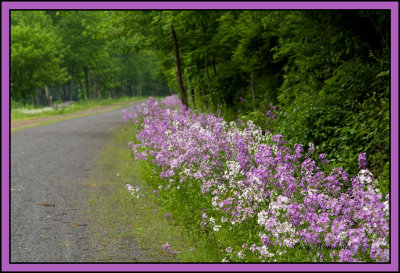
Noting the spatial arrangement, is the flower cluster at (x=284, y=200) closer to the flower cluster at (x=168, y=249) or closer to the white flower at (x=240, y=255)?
the white flower at (x=240, y=255)

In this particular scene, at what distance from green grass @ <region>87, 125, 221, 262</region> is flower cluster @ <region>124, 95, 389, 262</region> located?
1.30 ft

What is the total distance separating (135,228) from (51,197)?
2597 millimetres

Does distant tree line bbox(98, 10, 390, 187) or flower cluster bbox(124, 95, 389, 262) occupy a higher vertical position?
distant tree line bbox(98, 10, 390, 187)

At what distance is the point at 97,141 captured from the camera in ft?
46.8

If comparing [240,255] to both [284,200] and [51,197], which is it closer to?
[284,200]

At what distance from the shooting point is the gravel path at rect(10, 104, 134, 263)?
5230 mm

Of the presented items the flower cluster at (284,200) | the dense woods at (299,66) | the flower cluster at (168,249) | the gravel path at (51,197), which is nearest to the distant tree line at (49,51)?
the dense woods at (299,66)

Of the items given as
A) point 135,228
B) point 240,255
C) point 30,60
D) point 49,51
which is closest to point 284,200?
point 240,255

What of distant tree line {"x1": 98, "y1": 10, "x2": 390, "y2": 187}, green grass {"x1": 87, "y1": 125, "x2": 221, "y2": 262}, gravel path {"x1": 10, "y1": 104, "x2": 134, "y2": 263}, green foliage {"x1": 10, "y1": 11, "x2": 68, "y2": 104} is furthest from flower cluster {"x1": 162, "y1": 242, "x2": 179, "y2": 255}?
green foliage {"x1": 10, "y1": 11, "x2": 68, "y2": 104}

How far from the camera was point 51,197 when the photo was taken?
25.1 feet

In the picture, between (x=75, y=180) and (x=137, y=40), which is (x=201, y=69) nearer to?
(x=137, y=40)

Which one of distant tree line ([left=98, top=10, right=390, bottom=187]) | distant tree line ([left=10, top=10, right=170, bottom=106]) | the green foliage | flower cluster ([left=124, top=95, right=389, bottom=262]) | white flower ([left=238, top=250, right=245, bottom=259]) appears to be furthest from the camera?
distant tree line ([left=10, top=10, right=170, bottom=106])

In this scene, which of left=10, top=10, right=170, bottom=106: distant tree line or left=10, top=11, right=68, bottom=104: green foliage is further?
left=10, top=10, right=170, bottom=106: distant tree line

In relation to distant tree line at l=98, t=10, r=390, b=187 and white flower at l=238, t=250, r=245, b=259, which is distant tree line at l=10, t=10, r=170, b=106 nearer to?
distant tree line at l=98, t=10, r=390, b=187
